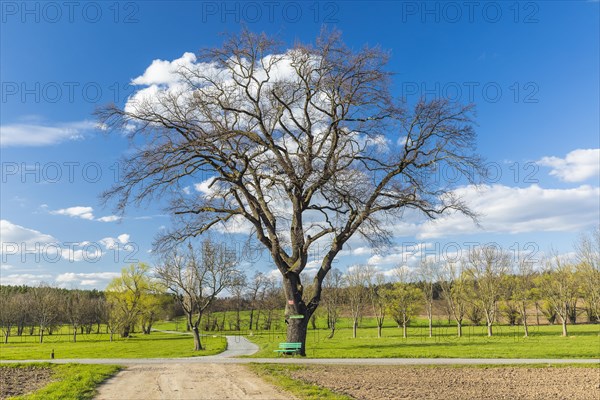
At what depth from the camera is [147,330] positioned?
8088 centimetres

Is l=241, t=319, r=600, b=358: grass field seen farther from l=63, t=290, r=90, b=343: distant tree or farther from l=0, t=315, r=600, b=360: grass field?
l=63, t=290, r=90, b=343: distant tree

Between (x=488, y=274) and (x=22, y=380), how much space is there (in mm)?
49810

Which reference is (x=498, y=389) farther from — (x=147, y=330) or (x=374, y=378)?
(x=147, y=330)

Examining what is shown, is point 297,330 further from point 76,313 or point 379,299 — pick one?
point 76,313

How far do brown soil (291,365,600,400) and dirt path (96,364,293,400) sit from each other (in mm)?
1830

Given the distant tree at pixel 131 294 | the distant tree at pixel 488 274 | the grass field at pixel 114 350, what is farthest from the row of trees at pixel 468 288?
the distant tree at pixel 131 294

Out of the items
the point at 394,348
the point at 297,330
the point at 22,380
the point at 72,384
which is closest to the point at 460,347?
the point at 394,348

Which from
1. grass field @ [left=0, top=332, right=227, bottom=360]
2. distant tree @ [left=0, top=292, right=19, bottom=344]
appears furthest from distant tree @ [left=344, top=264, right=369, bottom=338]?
distant tree @ [left=0, top=292, right=19, bottom=344]

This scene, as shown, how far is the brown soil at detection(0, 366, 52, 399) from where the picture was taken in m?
11.8

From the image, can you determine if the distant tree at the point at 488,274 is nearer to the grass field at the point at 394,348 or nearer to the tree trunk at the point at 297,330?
the grass field at the point at 394,348

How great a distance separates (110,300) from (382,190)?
62.6 m

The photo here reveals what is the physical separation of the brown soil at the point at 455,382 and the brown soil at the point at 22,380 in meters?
7.58

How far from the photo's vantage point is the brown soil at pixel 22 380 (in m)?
11.8

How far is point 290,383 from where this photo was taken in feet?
40.1
